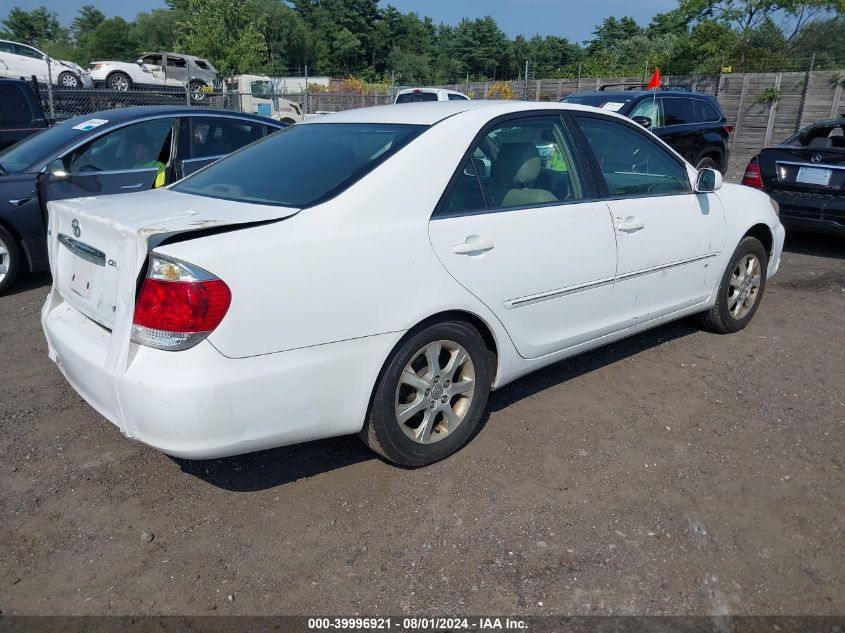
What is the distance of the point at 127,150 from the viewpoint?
6383mm

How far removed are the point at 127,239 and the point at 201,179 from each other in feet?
3.81

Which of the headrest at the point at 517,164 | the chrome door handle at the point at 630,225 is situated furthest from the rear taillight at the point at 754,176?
the headrest at the point at 517,164

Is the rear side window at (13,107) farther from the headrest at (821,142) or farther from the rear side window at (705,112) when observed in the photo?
the rear side window at (705,112)

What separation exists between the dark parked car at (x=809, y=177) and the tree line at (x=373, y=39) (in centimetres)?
3155

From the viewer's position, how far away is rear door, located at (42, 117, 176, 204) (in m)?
6.04

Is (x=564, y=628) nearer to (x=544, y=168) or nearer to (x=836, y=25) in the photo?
(x=544, y=168)

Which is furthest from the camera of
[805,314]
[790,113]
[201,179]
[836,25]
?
[836,25]

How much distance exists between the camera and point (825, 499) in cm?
306

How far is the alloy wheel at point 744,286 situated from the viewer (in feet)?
16.5

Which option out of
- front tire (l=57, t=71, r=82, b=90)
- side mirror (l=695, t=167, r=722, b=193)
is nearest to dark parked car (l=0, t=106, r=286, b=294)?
side mirror (l=695, t=167, r=722, b=193)

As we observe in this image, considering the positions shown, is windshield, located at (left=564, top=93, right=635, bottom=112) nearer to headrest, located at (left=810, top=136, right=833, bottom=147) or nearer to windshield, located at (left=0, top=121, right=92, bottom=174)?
headrest, located at (left=810, top=136, right=833, bottom=147)

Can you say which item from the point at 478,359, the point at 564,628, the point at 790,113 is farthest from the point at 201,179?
the point at 790,113

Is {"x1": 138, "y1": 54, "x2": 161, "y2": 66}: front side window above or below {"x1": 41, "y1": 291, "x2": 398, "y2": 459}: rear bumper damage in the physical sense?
above

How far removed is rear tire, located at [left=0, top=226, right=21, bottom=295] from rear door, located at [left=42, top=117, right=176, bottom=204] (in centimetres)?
50
